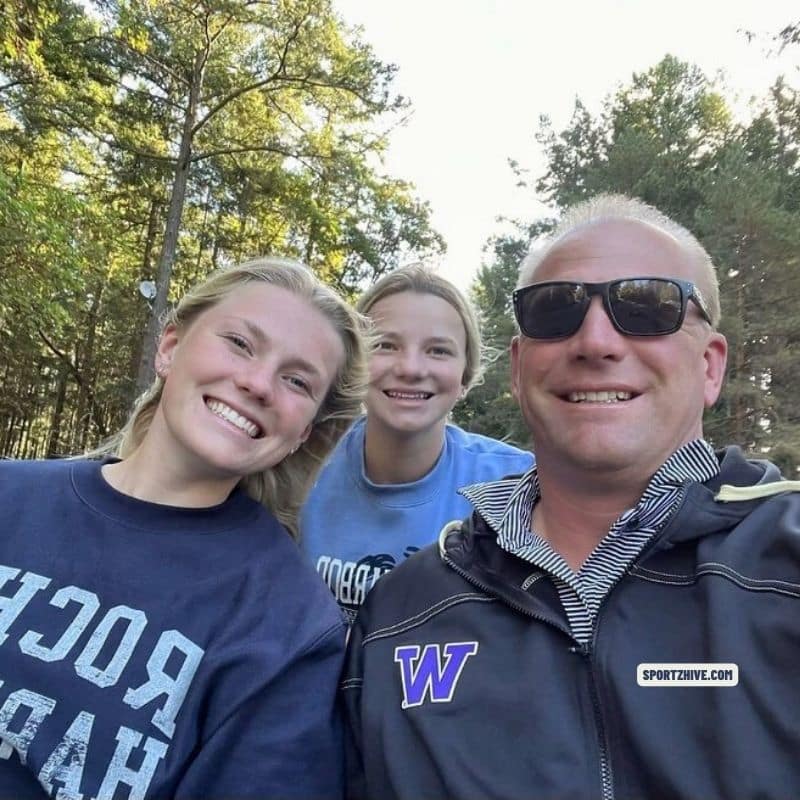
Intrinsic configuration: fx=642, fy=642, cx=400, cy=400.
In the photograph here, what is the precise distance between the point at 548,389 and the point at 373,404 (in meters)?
1.24

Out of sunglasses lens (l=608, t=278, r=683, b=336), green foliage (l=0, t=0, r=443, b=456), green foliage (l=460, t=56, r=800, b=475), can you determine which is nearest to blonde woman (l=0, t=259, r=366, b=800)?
sunglasses lens (l=608, t=278, r=683, b=336)

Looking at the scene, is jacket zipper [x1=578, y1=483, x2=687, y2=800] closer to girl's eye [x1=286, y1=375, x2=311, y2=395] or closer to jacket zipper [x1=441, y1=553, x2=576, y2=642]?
jacket zipper [x1=441, y1=553, x2=576, y2=642]

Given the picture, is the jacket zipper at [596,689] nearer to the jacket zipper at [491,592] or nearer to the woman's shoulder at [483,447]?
the jacket zipper at [491,592]

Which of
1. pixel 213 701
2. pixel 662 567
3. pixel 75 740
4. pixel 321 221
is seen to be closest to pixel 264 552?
pixel 213 701

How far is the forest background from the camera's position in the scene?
10945mm

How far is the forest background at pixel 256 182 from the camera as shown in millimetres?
10945

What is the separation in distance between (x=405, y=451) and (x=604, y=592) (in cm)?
147

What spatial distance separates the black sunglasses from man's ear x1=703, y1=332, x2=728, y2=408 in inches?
2.6

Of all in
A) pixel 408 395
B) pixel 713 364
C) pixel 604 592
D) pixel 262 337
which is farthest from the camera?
pixel 408 395

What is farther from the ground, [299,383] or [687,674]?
[299,383]

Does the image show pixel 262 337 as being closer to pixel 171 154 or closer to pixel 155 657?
pixel 155 657

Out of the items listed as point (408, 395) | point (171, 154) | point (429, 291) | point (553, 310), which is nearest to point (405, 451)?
point (408, 395)

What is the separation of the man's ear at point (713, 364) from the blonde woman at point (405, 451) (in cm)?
109

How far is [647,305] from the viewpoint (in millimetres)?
1750
